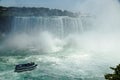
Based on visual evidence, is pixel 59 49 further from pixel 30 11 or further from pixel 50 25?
pixel 30 11

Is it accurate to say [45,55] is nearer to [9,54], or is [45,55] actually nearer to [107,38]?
[9,54]

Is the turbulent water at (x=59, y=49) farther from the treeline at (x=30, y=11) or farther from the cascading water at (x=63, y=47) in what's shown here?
the treeline at (x=30, y=11)

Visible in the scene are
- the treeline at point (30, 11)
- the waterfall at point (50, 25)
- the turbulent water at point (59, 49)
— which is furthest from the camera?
the treeline at point (30, 11)

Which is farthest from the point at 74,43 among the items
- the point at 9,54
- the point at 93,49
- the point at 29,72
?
the point at 29,72

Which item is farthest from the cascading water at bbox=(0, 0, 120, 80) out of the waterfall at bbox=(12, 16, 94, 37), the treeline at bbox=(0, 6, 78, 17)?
the treeline at bbox=(0, 6, 78, 17)

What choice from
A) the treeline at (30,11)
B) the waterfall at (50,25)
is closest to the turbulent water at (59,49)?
the waterfall at (50,25)

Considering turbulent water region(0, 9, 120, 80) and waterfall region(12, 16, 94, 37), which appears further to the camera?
waterfall region(12, 16, 94, 37)

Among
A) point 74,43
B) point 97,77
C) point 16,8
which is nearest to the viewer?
point 97,77

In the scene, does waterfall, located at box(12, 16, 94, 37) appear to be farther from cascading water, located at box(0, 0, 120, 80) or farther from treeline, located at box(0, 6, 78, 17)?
treeline, located at box(0, 6, 78, 17)
